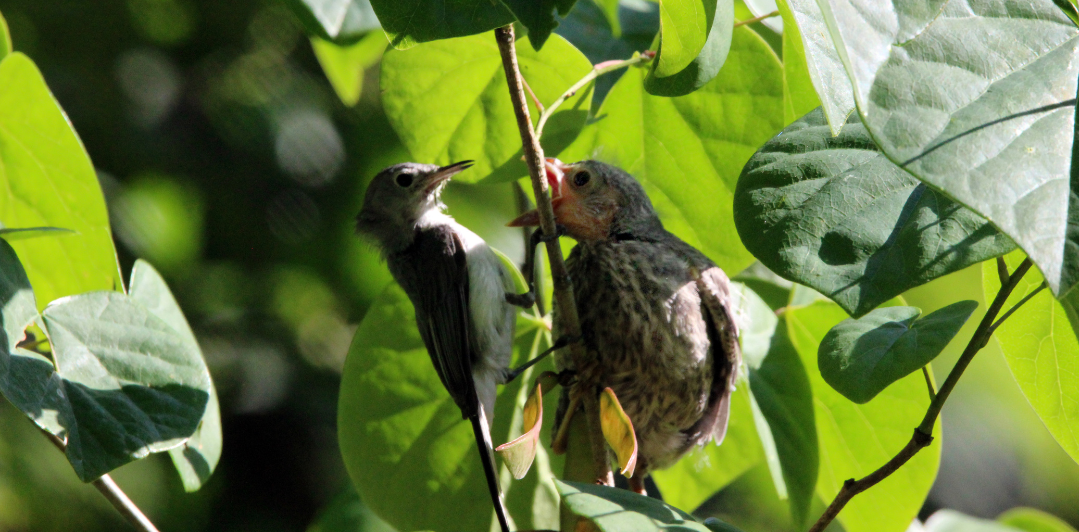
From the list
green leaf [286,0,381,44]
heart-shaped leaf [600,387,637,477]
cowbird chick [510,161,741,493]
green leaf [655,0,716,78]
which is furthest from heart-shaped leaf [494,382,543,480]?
green leaf [286,0,381,44]

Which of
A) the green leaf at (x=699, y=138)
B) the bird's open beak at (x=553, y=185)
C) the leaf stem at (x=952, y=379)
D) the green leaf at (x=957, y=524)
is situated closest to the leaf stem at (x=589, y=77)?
the green leaf at (x=699, y=138)

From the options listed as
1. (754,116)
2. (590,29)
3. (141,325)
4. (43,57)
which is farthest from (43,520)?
(754,116)

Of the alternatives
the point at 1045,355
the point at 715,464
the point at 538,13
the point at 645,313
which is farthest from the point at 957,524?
the point at 538,13

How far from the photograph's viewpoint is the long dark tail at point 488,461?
2164mm

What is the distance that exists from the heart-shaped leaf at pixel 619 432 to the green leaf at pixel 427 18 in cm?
82

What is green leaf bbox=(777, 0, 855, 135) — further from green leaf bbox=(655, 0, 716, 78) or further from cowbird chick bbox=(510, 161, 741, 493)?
cowbird chick bbox=(510, 161, 741, 493)

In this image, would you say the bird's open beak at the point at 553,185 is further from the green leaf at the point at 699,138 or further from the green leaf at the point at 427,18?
the green leaf at the point at 427,18

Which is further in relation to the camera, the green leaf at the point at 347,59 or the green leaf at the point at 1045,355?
the green leaf at the point at 347,59

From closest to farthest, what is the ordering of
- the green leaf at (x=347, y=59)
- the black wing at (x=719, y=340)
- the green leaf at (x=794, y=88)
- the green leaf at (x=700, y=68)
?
1. the green leaf at (x=700, y=68)
2. the green leaf at (x=794, y=88)
3. the black wing at (x=719, y=340)
4. the green leaf at (x=347, y=59)

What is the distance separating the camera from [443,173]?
8.23 ft

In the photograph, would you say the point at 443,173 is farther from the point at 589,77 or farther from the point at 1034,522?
the point at 1034,522

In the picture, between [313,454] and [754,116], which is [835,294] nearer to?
[754,116]

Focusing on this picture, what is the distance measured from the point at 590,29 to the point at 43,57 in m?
3.61

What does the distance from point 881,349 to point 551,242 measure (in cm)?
71
